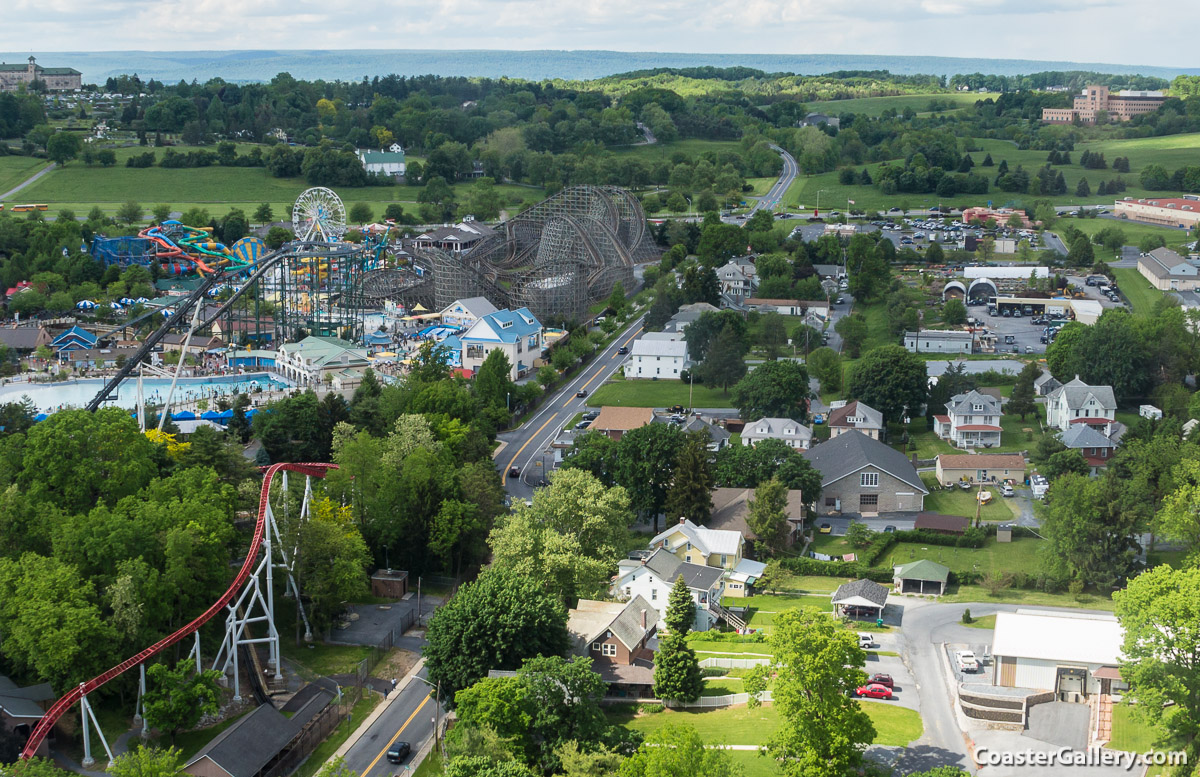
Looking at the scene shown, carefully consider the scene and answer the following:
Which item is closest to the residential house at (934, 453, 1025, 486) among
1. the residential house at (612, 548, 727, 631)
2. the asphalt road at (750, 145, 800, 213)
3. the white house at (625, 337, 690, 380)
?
the residential house at (612, 548, 727, 631)

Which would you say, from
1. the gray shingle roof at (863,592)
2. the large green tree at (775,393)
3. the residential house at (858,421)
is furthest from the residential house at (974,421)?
the gray shingle roof at (863,592)

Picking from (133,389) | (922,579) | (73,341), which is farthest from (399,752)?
(73,341)

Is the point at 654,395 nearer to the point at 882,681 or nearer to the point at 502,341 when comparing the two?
the point at 502,341

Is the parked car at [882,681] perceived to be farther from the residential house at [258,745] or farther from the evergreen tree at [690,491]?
Answer: the residential house at [258,745]

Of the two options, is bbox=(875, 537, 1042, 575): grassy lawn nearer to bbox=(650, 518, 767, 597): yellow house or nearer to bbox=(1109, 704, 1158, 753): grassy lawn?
bbox=(650, 518, 767, 597): yellow house

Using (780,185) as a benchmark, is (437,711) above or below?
below

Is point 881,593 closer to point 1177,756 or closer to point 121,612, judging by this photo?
point 1177,756
